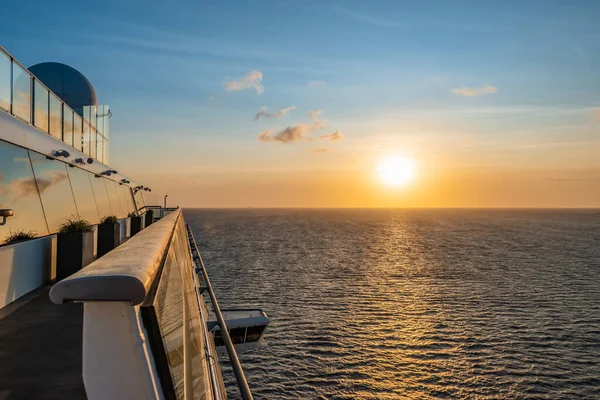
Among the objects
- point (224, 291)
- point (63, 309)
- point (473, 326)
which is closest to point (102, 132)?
point (63, 309)

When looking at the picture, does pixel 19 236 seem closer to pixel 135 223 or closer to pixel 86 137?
pixel 86 137

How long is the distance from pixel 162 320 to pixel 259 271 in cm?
6013

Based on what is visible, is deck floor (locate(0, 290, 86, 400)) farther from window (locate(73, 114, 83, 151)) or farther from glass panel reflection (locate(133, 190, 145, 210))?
glass panel reflection (locate(133, 190, 145, 210))

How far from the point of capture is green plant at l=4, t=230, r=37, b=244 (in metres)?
10.6

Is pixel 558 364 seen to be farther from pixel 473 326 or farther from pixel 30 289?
pixel 30 289

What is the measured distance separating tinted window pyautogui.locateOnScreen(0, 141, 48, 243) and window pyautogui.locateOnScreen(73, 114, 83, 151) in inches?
317

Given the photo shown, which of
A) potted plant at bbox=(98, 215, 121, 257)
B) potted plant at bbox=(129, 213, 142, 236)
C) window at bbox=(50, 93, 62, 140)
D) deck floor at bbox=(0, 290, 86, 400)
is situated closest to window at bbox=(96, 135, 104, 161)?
potted plant at bbox=(129, 213, 142, 236)

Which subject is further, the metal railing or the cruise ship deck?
the metal railing

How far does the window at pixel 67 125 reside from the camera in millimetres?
18344

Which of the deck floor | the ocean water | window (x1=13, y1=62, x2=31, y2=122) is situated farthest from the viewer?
the ocean water

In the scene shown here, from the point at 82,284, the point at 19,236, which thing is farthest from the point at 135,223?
the point at 82,284

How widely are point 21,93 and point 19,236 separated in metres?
4.73

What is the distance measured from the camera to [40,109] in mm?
15164

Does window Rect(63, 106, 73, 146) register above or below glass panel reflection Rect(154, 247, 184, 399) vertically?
above
